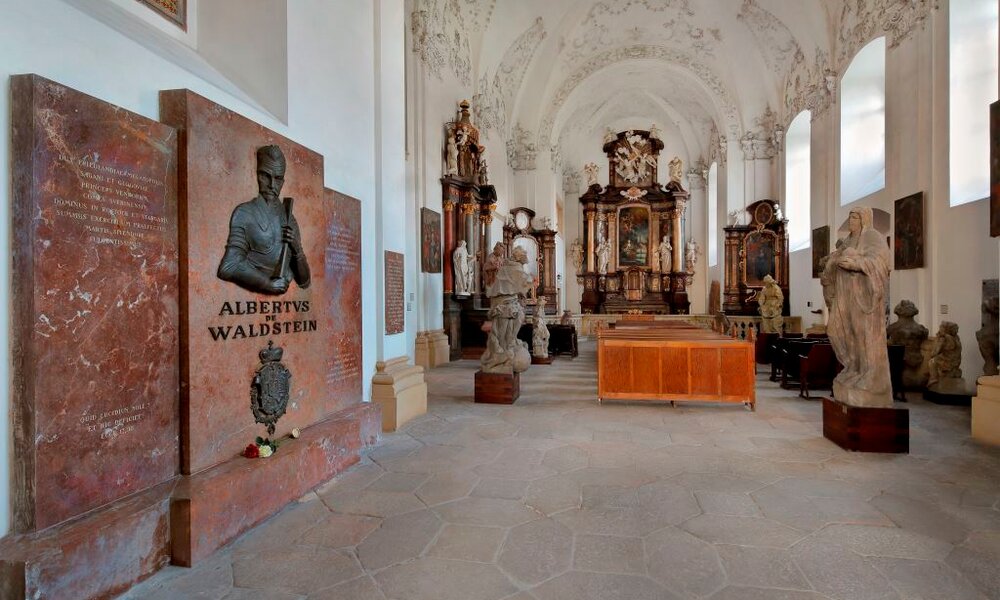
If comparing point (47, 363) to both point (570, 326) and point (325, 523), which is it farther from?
point (570, 326)

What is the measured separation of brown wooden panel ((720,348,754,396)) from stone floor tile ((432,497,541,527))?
420 cm

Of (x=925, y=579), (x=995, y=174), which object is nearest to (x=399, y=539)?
(x=925, y=579)

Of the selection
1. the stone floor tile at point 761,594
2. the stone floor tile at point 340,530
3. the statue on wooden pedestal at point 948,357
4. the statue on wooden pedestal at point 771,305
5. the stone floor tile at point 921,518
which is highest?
the statue on wooden pedestal at point 771,305

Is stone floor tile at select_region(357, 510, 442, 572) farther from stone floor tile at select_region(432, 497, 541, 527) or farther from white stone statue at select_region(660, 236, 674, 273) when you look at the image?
white stone statue at select_region(660, 236, 674, 273)

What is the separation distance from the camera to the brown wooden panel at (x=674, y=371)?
6.58 m

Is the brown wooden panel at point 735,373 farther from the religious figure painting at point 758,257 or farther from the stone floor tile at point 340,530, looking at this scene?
the religious figure painting at point 758,257

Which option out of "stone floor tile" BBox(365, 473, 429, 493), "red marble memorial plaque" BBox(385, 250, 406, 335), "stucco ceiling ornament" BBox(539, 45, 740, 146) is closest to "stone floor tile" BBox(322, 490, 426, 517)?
"stone floor tile" BBox(365, 473, 429, 493)

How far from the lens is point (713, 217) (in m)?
22.1

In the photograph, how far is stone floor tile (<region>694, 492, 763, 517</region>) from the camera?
323 centimetres

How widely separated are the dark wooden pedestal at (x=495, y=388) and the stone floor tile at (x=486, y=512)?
3.26m

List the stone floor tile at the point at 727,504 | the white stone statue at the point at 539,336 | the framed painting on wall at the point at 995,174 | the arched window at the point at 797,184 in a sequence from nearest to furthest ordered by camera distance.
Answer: the stone floor tile at the point at 727,504
the framed painting on wall at the point at 995,174
the white stone statue at the point at 539,336
the arched window at the point at 797,184

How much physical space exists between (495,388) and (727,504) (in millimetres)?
3737

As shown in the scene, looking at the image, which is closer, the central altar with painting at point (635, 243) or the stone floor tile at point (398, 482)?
the stone floor tile at point (398, 482)

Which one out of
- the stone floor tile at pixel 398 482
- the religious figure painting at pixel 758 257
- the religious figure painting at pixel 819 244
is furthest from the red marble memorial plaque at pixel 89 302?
the religious figure painting at pixel 758 257
